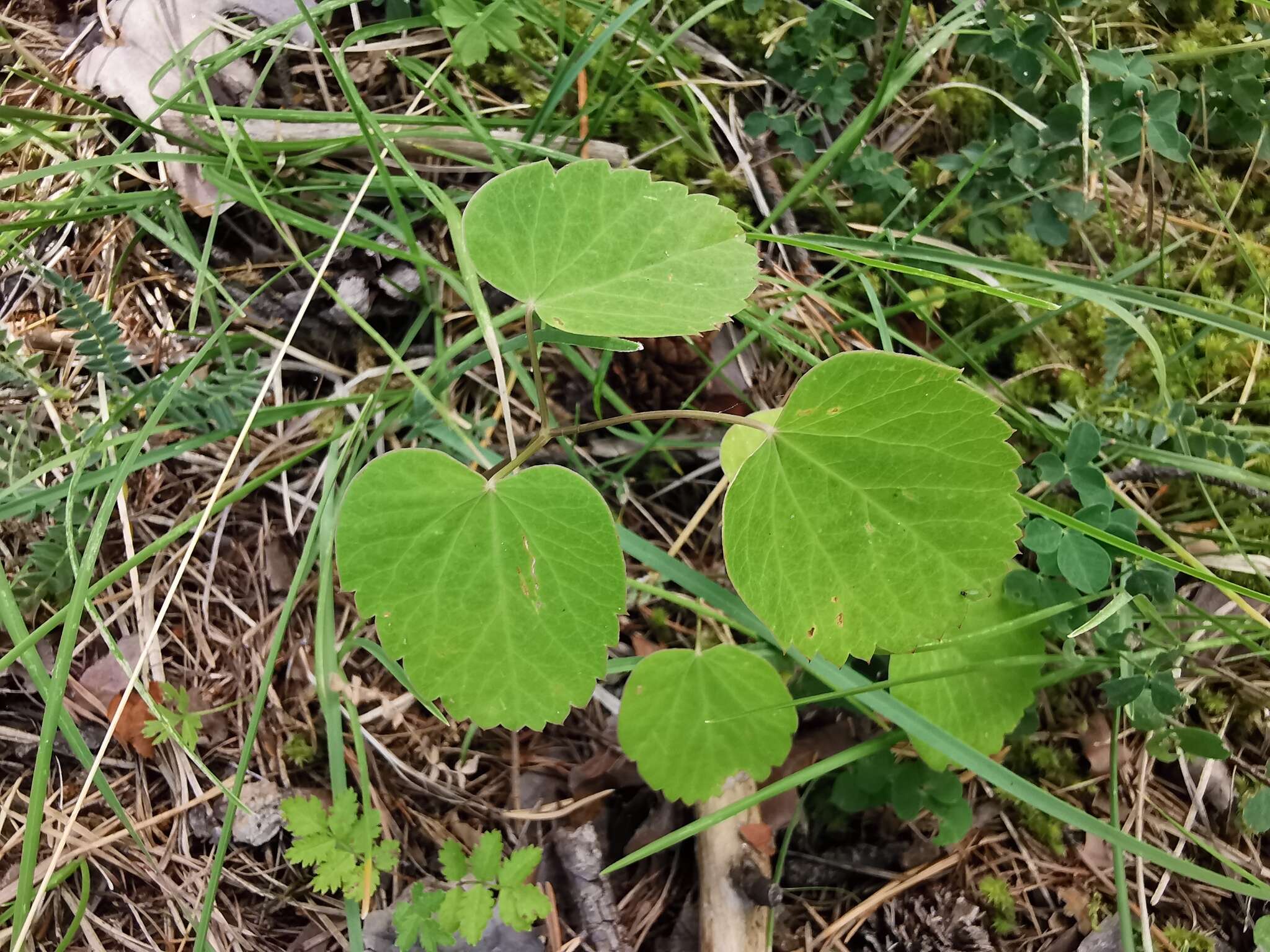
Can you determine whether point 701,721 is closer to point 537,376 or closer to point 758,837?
point 758,837

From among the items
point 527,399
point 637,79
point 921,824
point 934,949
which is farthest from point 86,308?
point 934,949

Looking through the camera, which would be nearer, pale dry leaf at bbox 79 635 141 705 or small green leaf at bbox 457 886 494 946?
small green leaf at bbox 457 886 494 946

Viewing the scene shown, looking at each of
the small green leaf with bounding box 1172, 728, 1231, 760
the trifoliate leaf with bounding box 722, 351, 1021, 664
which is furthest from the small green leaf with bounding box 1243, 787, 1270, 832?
the trifoliate leaf with bounding box 722, 351, 1021, 664

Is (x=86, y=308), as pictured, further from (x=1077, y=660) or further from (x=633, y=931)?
(x=1077, y=660)

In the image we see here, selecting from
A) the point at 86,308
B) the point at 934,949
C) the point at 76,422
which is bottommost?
the point at 934,949

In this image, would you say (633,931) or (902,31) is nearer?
(902,31)

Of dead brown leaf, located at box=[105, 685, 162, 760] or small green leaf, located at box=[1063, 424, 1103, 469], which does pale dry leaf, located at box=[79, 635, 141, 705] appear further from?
small green leaf, located at box=[1063, 424, 1103, 469]

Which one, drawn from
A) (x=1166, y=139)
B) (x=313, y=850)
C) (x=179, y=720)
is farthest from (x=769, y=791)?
(x=1166, y=139)
